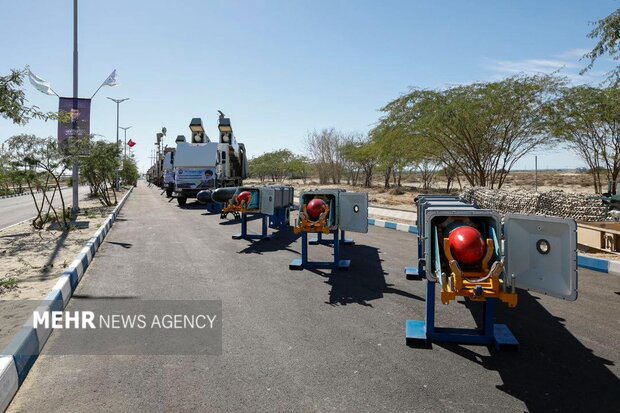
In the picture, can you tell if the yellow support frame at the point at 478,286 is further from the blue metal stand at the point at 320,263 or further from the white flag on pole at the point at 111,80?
the white flag on pole at the point at 111,80

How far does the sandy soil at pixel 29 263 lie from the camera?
4741 millimetres

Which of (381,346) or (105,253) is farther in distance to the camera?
(105,253)

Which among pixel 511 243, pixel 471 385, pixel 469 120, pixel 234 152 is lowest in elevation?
pixel 471 385

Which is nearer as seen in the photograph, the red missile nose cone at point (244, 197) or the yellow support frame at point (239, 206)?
the yellow support frame at point (239, 206)

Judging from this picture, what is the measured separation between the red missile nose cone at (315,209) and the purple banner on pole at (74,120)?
936cm

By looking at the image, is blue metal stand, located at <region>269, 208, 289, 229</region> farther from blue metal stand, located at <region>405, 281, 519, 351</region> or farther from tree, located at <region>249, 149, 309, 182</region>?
tree, located at <region>249, 149, 309, 182</region>

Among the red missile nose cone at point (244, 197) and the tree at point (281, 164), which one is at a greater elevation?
the tree at point (281, 164)

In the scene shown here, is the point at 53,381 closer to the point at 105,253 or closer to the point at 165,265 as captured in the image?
the point at 165,265

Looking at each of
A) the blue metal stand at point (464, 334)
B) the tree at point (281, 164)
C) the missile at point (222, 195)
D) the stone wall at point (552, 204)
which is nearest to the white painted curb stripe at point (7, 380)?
the blue metal stand at point (464, 334)

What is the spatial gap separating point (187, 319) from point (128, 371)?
1.24 meters

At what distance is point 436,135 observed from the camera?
72.3ft

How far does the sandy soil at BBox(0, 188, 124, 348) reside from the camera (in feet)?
15.6

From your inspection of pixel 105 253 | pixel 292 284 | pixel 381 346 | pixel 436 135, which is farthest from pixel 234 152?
pixel 381 346

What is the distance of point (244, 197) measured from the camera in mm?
10414
